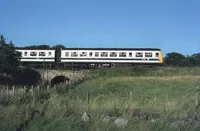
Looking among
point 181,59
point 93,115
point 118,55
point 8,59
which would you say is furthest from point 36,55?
point 93,115

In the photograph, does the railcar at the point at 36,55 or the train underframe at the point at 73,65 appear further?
the railcar at the point at 36,55

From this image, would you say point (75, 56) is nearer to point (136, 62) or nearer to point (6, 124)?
point (136, 62)

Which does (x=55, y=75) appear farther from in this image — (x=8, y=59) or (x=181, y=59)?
(x=181, y=59)

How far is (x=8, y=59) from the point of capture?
65375mm

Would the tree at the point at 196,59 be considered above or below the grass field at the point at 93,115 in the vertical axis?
above

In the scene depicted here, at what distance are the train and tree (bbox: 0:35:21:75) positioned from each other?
380 inches

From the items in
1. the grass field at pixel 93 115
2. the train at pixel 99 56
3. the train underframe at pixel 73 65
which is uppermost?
the train at pixel 99 56

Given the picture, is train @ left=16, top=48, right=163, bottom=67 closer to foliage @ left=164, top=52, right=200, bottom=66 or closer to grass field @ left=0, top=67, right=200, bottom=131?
foliage @ left=164, top=52, right=200, bottom=66

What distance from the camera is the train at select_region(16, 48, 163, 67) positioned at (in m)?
76.2

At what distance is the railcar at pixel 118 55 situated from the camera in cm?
7600

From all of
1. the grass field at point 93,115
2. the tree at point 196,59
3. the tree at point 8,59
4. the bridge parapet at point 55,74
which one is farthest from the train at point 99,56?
the grass field at point 93,115

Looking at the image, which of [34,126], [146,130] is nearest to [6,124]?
[34,126]

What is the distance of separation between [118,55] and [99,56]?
3487 millimetres

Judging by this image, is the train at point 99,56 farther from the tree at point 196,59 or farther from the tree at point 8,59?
the tree at point 196,59
